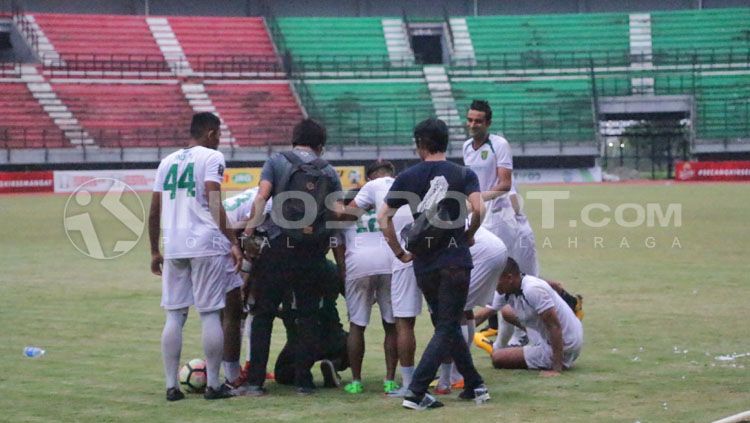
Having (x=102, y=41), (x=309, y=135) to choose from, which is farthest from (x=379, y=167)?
(x=102, y=41)

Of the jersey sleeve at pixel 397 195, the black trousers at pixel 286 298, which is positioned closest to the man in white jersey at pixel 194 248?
the black trousers at pixel 286 298

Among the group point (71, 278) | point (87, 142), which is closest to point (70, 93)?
point (87, 142)

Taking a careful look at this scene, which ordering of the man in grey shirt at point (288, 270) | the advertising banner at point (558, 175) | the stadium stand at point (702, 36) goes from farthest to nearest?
the stadium stand at point (702, 36) < the advertising banner at point (558, 175) < the man in grey shirt at point (288, 270)

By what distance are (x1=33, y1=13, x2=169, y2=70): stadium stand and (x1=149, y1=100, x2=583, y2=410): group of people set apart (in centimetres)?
5296

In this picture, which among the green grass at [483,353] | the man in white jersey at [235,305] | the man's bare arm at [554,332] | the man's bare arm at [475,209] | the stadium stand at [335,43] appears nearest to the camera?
the green grass at [483,353]

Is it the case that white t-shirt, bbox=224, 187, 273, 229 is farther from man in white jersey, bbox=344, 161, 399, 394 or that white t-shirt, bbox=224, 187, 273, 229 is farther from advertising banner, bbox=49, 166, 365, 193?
advertising banner, bbox=49, 166, 365, 193

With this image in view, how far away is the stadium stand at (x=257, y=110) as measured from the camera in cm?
5756

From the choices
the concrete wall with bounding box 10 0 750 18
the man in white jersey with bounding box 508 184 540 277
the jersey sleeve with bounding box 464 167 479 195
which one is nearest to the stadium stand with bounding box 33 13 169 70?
the concrete wall with bounding box 10 0 750 18

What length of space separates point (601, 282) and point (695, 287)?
1.48 m

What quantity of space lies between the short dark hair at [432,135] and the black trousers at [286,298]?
50.3 inches

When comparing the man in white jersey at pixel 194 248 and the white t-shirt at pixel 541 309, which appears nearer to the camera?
the man in white jersey at pixel 194 248

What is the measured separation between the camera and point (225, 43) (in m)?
64.3

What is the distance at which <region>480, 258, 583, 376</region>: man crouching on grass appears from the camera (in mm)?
9547

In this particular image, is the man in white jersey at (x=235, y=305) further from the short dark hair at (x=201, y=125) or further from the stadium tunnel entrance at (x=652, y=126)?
the stadium tunnel entrance at (x=652, y=126)
